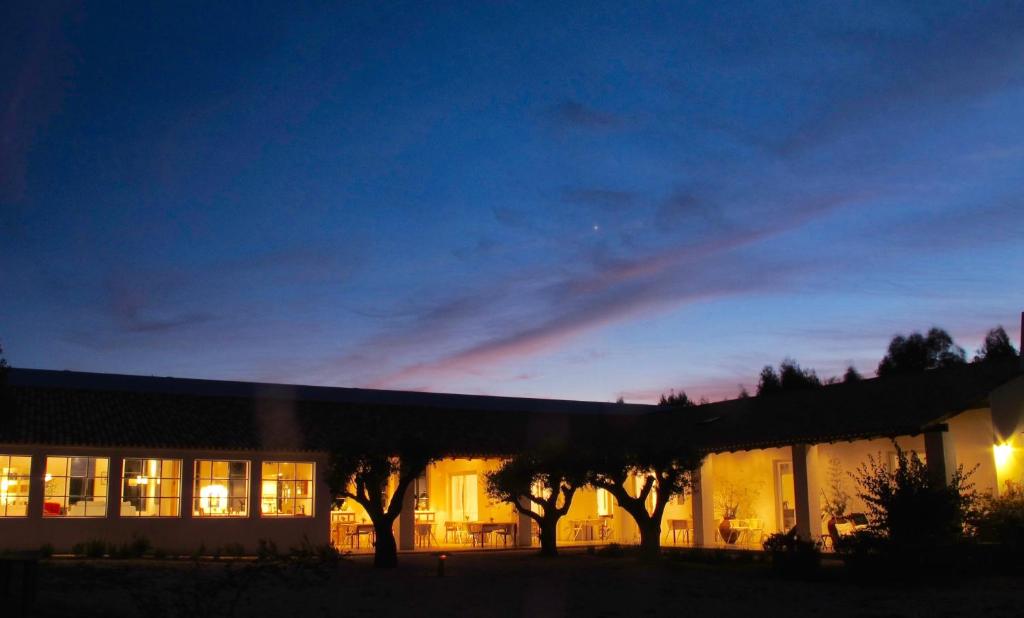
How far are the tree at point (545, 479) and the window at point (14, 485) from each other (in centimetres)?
953

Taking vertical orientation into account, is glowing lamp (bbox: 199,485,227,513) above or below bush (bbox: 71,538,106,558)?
above

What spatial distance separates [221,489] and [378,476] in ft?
17.7

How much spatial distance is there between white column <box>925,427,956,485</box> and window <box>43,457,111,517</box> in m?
16.3

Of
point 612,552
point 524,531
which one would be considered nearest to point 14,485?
point 524,531

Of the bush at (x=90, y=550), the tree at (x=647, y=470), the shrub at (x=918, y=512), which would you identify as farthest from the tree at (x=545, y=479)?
the bush at (x=90, y=550)

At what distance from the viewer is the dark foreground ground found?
40.4ft

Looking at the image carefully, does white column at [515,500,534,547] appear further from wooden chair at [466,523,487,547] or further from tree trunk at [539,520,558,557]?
tree trunk at [539,520,558,557]

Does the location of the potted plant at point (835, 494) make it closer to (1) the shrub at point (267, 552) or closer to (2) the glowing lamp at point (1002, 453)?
(2) the glowing lamp at point (1002, 453)

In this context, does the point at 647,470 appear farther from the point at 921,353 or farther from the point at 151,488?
the point at 921,353

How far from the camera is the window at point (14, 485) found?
20.5m

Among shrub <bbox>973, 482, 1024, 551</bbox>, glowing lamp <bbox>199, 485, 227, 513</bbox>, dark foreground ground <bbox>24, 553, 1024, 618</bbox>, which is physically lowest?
dark foreground ground <bbox>24, 553, 1024, 618</bbox>

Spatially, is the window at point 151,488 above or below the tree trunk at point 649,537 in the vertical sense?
above

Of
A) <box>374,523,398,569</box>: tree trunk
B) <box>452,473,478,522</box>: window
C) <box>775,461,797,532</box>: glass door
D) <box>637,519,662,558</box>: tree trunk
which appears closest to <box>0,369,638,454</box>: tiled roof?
<box>452,473,478,522</box>: window

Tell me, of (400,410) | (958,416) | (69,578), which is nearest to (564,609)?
(69,578)
